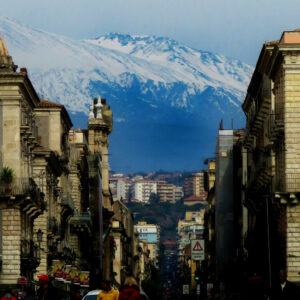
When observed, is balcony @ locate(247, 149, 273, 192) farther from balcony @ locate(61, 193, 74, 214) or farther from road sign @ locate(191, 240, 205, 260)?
balcony @ locate(61, 193, 74, 214)

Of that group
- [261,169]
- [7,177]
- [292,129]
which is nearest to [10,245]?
[7,177]

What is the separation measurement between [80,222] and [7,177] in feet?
130

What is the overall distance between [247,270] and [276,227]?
72.5ft

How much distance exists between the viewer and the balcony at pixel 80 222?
110m

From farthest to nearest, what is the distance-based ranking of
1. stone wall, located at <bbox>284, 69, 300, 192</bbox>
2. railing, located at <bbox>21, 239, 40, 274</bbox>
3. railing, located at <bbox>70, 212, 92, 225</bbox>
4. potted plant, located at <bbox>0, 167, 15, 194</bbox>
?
railing, located at <bbox>70, 212, 92, 225</bbox> < railing, located at <bbox>21, 239, 40, 274</bbox> < potted plant, located at <bbox>0, 167, 15, 194</bbox> < stone wall, located at <bbox>284, 69, 300, 192</bbox>

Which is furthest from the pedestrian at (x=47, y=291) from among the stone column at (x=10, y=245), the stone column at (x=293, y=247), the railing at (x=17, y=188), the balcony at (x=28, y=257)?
the balcony at (x=28, y=257)

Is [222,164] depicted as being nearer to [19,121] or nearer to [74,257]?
[74,257]

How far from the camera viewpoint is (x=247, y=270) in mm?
95312

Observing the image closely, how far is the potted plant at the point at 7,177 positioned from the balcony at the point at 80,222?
124 ft

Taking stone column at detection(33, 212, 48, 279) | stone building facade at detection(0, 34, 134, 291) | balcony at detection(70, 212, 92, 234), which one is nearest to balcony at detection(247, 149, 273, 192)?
stone building facade at detection(0, 34, 134, 291)

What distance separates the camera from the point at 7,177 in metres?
71.1

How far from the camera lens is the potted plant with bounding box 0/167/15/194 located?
7088 centimetres

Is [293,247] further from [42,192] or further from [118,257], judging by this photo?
[118,257]

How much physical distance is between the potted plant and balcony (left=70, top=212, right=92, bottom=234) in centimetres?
3776
